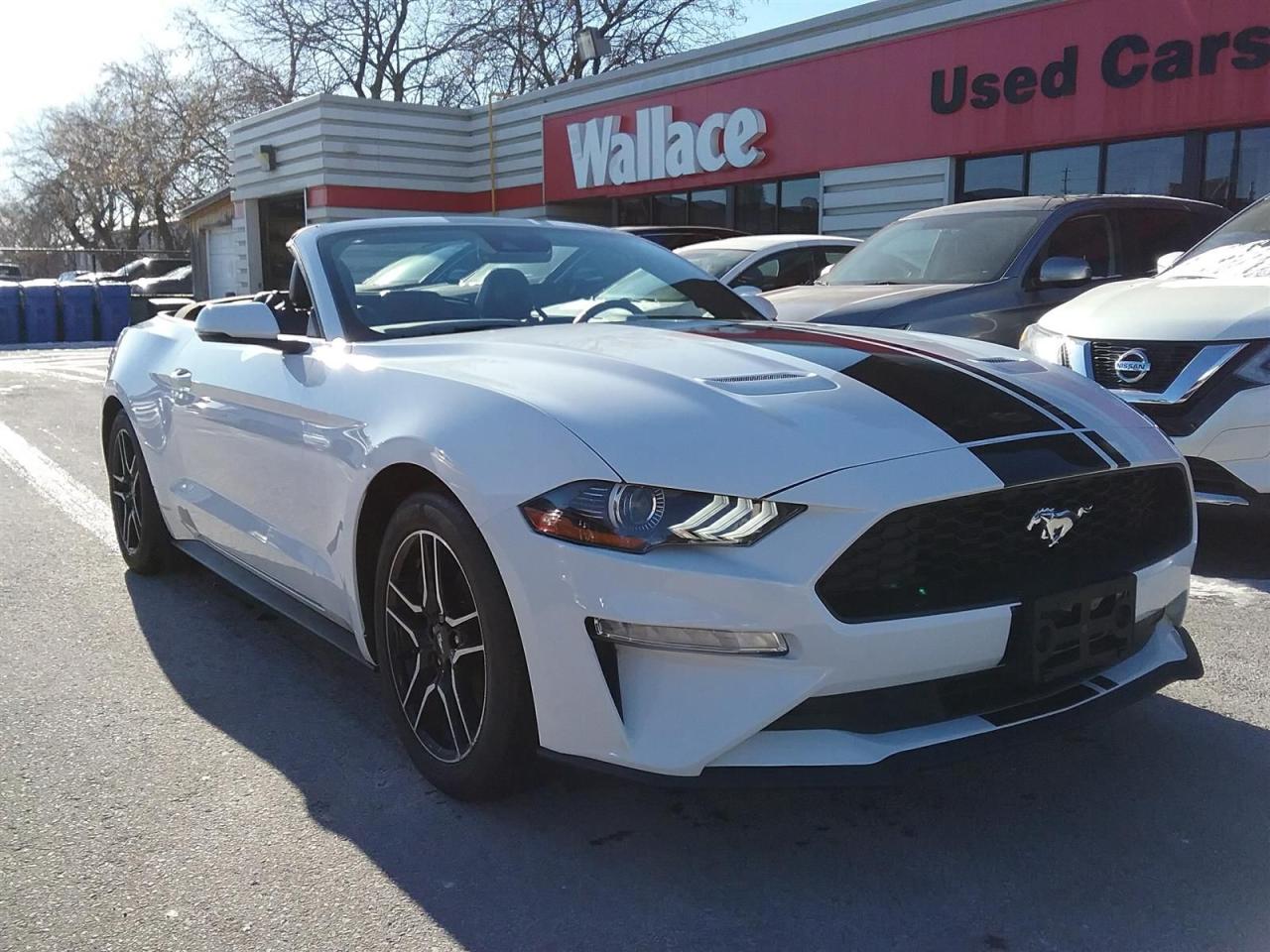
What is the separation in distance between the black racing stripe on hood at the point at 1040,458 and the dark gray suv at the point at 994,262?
387 cm

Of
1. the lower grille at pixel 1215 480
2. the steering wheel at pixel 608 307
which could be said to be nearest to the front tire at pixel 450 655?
the steering wheel at pixel 608 307

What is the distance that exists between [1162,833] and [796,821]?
0.80m

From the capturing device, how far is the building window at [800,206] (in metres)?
16.2

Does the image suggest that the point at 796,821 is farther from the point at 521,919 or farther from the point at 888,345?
the point at 888,345

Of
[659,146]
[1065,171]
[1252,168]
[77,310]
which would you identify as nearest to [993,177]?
[1065,171]

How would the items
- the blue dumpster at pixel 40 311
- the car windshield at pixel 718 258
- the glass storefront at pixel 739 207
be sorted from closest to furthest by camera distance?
the car windshield at pixel 718 258, the glass storefront at pixel 739 207, the blue dumpster at pixel 40 311

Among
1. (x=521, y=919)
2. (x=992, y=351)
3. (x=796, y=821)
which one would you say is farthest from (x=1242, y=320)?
(x=521, y=919)

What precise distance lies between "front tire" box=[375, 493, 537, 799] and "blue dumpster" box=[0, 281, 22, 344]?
69.6ft

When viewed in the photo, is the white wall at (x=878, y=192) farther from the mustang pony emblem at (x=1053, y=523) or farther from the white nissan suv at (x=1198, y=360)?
the mustang pony emblem at (x=1053, y=523)

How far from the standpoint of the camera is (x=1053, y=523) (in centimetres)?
246

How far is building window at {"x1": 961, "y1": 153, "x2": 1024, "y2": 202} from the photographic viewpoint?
44.2ft

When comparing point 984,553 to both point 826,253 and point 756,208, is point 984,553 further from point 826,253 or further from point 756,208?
point 756,208

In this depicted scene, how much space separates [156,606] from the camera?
4.48m

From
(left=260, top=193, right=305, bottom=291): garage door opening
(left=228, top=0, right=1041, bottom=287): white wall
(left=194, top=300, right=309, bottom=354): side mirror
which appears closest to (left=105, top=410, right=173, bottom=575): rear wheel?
(left=194, top=300, right=309, bottom=354): side mirror
